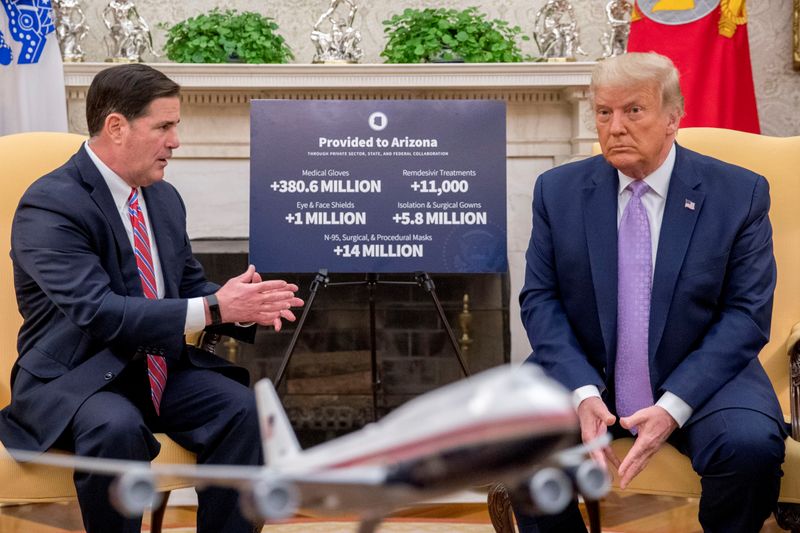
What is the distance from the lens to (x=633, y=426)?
2.17 m

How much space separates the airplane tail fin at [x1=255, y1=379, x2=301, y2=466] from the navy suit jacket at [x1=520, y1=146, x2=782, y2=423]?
1457 mm

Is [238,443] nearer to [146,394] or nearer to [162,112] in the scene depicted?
[146,394]

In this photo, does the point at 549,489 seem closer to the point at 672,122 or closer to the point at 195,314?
the point at 195,314

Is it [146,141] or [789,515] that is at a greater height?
[146,141]

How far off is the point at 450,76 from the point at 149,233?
2325 mm

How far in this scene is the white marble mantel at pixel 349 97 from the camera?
15.1 ft

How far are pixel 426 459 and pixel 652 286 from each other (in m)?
1.72

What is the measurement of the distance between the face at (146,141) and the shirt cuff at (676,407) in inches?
50.6

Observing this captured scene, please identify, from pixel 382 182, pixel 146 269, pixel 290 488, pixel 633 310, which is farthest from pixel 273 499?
pixel 382 182

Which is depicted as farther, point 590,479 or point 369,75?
point 369,75

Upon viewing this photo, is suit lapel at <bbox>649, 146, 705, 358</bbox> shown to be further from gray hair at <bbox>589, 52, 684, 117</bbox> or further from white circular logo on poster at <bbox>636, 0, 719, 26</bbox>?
white circular logo on poster at <bbox>636, 0, 719, 26</bbox>

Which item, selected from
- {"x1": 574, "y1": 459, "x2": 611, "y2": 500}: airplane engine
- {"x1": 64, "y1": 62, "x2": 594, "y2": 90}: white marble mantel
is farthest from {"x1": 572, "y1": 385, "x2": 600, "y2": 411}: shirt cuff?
{"x1": 64, "y1": 62, "x2": 594, "y2": 90}: white marble mantel

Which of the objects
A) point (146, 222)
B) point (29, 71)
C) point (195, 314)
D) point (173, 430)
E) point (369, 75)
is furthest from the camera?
point (369, 75)

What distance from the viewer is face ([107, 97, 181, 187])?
8.07ft
